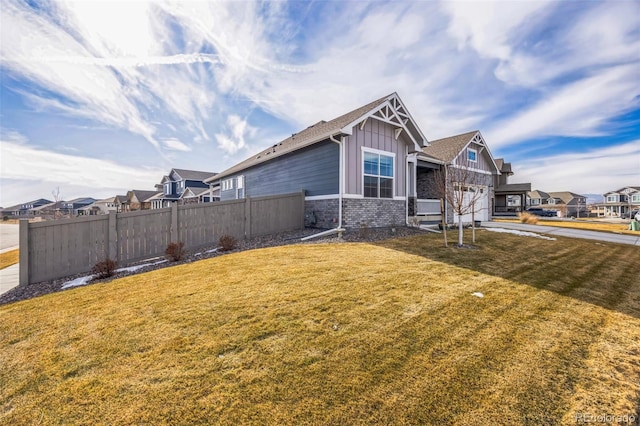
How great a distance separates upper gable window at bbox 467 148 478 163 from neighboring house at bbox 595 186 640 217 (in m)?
62.7

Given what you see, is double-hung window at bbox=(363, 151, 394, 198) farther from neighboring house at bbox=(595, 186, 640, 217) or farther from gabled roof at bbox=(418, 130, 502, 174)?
neighboring house at bbox=(595, 186, 640, 217)

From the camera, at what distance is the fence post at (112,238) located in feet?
24.1

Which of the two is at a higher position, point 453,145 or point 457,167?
point 453,145

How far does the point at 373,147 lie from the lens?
11.5 metres

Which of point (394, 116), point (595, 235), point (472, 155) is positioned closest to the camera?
point (394, 116)

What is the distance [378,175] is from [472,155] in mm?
11391

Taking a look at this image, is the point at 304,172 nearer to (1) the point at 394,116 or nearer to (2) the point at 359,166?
(2) the point at 359,166

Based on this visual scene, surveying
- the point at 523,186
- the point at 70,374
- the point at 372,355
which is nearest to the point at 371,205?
the point at 372,355

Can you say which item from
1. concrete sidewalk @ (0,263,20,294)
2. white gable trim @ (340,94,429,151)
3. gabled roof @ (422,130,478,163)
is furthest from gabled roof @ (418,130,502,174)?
concrete sidewalk @ (0,263,20,294)

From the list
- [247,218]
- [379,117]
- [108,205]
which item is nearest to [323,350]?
[247,218]

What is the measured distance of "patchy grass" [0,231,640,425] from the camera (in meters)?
1.98

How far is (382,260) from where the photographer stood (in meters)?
6.24

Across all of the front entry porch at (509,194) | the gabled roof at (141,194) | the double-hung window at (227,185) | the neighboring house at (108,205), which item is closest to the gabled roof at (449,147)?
the front entry porch at (509,194)

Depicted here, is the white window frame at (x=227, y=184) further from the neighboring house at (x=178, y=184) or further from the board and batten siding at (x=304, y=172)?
the neighboring house at (x=178, y=184)
